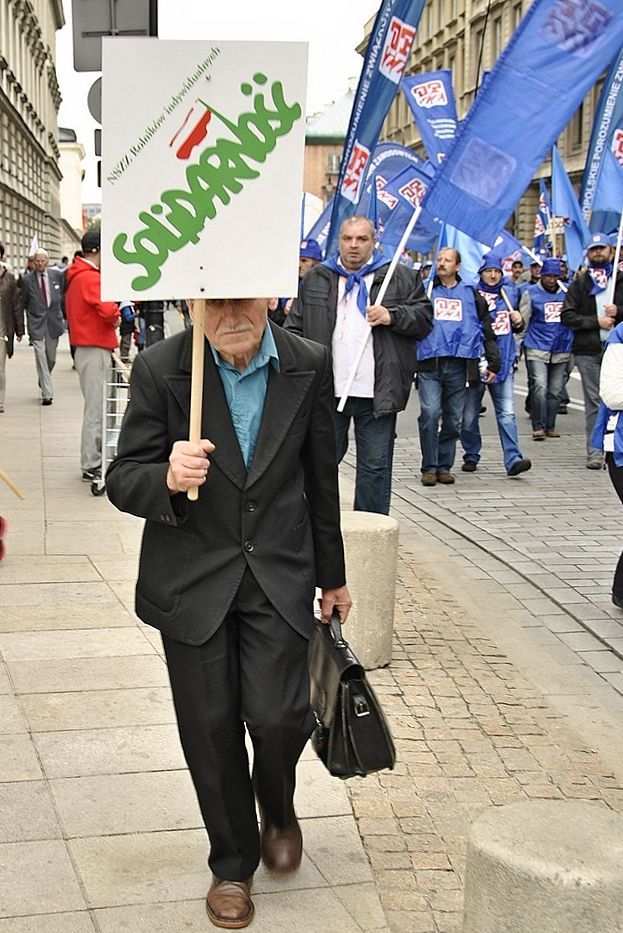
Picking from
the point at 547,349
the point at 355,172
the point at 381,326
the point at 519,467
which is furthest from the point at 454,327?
the point at 381,326

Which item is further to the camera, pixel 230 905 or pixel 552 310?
pixel 552 310

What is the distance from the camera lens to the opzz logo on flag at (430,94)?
1762 cm

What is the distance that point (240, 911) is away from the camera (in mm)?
3662

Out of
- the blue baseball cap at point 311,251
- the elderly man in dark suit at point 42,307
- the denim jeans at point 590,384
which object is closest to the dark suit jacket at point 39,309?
the elderly man in dark suit at point 42,307

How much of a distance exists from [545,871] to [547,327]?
483 inches

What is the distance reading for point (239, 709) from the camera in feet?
12.1

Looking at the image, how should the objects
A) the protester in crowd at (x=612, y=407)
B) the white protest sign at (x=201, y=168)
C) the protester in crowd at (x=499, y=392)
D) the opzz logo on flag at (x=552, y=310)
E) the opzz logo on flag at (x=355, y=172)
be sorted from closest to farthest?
1. the white protest sign at (x=201, y=168)
2. the protester in crowd at (x=612, y=407)
3. the opzz logo on flag at (x=355, y=172)
4. the protester in crowd at (x=499, y=392)
5. the opzz logo on flag at (x=552, y=310)

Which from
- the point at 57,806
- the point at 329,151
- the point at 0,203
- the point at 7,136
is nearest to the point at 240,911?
the point at 57,806

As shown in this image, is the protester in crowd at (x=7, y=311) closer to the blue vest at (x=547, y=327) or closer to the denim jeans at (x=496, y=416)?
the denim jeans at (x=496, y=416)

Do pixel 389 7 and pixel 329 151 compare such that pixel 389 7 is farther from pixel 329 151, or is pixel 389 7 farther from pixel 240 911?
pixel 329 151

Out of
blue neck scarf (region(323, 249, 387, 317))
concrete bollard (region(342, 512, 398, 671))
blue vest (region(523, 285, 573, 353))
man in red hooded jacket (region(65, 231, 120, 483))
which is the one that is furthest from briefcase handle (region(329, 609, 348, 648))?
blue vest (region(523, 285, 573, 353))

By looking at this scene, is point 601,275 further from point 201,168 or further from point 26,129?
point 26,129

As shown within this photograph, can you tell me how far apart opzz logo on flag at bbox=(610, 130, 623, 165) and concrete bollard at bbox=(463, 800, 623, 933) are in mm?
15176

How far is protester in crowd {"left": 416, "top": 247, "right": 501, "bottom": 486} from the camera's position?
38.9 ft
